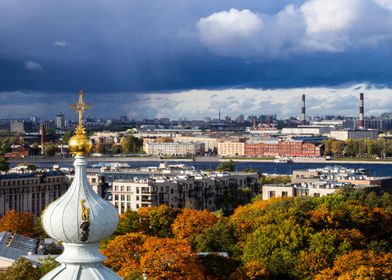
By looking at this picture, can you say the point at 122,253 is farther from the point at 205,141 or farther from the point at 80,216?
the point at 205,141

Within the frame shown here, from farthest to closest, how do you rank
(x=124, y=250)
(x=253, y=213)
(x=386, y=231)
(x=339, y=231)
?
(x=253, y=213), (x=386, y=231), (x=339, y=231), (x=124, y=250)

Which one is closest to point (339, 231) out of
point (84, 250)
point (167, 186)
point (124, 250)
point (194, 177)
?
point (124, 250)

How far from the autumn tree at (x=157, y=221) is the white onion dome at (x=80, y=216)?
84.2ft

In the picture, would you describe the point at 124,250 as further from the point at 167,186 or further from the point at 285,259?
the point at 167,186

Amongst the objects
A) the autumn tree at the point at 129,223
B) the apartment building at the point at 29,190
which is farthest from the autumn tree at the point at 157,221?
the apartment building at the point at 29,190

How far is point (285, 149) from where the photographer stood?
15975 cm

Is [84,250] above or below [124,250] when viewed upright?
above

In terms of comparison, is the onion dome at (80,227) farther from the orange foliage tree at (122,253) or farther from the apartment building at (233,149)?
the apartment building at (233,149)

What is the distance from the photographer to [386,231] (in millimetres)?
29516

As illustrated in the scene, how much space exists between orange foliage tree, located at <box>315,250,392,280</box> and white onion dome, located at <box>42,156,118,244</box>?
1499 cm

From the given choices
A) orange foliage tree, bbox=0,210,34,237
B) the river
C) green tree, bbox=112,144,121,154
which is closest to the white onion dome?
orange foliage tree, bbox=0,210,34,237

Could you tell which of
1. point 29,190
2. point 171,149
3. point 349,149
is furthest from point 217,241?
point 171,149

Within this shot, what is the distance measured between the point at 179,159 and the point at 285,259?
131 metres

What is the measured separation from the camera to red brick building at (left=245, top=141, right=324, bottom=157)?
507 ft
